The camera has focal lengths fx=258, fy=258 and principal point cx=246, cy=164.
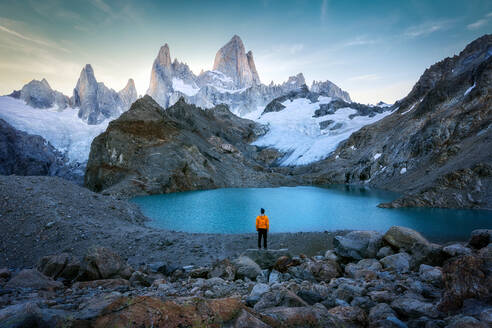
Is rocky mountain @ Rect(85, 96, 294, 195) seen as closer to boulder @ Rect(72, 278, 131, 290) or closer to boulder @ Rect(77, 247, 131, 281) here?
boulder @ Rect(77, 247, 131, 281)

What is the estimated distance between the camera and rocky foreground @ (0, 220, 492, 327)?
3.96m

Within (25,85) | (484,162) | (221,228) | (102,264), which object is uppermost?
(25,85)

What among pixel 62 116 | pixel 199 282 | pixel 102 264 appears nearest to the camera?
pixel 199 282

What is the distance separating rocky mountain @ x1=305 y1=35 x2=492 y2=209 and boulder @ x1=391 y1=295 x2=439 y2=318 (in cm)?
3552

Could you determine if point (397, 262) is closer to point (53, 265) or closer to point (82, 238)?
point (53, 265)

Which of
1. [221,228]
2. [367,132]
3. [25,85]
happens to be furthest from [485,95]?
[25,85]

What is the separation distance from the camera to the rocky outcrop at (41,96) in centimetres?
18375

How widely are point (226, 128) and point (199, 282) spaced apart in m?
130

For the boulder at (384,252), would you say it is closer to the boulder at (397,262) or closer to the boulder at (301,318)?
the boulder at (397,262)

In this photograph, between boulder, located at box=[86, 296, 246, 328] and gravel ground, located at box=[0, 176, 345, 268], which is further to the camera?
gravel ground, located at box=[0, 176, 345, 268]

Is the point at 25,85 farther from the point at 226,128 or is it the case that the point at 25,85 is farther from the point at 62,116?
the point at 226,128

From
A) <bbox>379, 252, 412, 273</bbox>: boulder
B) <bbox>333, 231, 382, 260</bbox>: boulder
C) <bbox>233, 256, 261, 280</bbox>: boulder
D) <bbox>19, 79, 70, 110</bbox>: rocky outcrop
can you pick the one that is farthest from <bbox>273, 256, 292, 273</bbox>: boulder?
<bbox>19, 79, 70, 110</bbox>: rocky outcrop

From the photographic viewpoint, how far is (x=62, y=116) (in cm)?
18600

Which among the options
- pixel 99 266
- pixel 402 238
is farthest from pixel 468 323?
pixel 402 238
